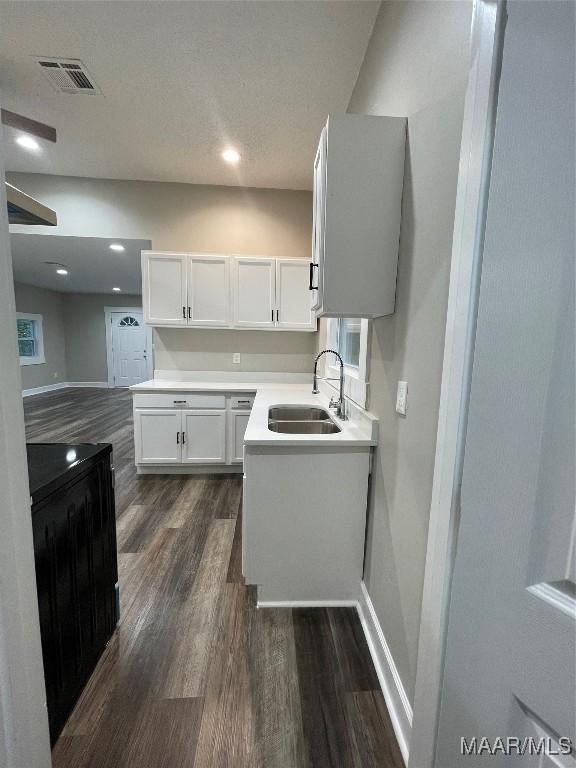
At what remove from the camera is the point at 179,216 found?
347 cm

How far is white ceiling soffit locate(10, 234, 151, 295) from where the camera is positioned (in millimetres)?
3807

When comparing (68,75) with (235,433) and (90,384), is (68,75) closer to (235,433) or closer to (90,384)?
(235,433)

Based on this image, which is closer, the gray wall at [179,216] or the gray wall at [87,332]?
the gray wall at [179,216]

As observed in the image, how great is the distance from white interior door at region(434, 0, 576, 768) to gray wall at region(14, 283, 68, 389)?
905 cm

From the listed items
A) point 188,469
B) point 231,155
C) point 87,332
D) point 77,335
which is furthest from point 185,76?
point 77,335

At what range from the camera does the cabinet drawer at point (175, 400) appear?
3.24 meters

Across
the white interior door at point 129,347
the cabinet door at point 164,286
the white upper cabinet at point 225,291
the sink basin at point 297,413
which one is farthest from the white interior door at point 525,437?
the white interior door at point 129,347

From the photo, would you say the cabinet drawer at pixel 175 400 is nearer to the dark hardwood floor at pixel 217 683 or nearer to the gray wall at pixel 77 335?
the dark hardwood floor at pixel 217 683

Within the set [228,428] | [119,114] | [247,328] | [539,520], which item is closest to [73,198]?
[119,114]

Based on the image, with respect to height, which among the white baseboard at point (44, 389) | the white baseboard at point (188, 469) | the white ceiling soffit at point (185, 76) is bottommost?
the white baseboard at point (188, 469)

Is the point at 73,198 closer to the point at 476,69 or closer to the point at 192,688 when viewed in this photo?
the point at 476,69

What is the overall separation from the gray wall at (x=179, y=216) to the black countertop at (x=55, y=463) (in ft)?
8.10

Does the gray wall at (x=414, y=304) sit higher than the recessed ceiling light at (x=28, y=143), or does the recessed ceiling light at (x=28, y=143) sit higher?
the recessed ceiling light at (x=28, y=143)

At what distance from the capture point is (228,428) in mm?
3326
